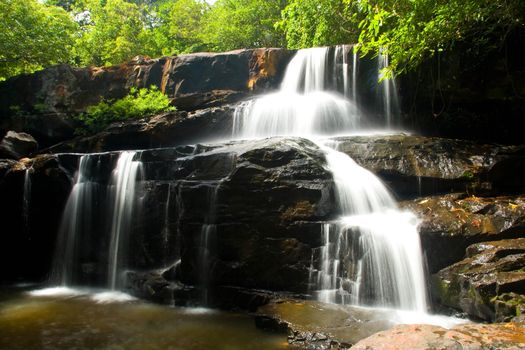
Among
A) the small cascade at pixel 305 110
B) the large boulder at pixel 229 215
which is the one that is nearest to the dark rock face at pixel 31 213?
the large boulder at pixel 229 215

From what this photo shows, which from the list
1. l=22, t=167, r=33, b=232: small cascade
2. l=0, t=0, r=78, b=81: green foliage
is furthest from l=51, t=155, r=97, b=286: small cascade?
l=0, t=0, r=78, b=81: green foliage

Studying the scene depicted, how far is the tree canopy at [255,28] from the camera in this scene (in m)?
7.68

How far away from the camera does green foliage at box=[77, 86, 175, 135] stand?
12.8 metres

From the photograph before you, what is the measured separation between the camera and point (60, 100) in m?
14.1

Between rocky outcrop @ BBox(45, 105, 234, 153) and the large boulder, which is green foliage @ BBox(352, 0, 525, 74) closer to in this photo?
the large boulder

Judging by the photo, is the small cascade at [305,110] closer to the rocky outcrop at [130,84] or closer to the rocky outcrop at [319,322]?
the rocky outcrop at [130,84]

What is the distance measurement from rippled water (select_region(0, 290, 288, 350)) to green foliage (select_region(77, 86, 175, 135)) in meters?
7.09

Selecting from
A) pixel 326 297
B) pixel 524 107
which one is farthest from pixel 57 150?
pixel 524 107

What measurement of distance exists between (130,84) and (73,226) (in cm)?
711

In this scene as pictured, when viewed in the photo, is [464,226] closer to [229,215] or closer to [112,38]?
[229,215]

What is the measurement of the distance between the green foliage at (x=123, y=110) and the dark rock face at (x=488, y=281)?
401 inches

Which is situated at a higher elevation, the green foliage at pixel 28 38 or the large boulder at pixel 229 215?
the green foliage at pixel 28 38

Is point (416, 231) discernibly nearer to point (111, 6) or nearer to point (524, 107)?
point (524, 107)

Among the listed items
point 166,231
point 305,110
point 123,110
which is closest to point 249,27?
point 123,110
